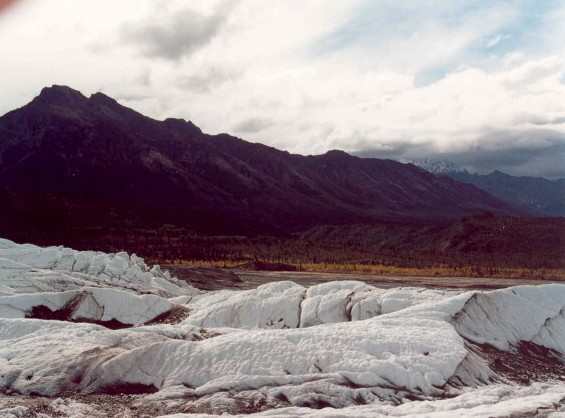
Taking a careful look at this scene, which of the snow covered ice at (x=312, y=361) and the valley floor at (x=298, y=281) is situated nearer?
the snow covered ice at (x=312, y=361)

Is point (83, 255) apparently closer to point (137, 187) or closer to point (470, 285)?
point (470, 285)

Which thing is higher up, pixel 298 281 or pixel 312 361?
pixel 312 361

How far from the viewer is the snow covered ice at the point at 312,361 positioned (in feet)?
41.0

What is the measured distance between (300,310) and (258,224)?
134 meters

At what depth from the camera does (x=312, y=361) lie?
1419cm

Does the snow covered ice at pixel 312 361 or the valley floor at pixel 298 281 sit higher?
the snow covered ice at pixel 312 361

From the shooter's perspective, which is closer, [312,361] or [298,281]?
[312,361]

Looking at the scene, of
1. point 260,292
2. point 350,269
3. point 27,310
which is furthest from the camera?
point 350,269

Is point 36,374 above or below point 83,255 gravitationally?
below

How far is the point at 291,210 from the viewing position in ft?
636

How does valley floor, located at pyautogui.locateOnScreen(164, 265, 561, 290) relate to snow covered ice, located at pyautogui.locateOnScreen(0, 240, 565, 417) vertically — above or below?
below

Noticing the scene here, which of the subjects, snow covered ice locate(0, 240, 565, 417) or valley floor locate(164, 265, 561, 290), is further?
valley floor locate(164, 265, 561, 290)

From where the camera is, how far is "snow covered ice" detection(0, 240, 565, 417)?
12.5 metres

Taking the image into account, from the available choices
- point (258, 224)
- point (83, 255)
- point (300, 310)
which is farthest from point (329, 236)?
point (300, 310)
